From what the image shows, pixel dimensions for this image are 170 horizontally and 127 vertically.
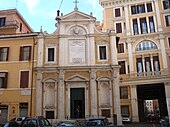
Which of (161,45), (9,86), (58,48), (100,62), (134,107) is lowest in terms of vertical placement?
(134,107)

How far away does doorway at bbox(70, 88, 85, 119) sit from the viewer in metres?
27.4

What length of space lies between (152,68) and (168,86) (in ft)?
14.3

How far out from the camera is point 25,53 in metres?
30.0

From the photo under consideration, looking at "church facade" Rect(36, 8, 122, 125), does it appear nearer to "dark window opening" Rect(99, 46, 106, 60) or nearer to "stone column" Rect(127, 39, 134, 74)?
"dark window opening" Rect(99, 46, 106, 60)

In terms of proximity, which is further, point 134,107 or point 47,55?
point 134,107

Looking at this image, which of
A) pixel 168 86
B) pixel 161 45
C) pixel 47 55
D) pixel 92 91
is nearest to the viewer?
pixel 92 91

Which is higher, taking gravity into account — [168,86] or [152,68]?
[152,68]

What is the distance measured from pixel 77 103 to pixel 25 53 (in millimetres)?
9410

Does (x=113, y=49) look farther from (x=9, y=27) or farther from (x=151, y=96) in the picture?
(x=151, y=96)

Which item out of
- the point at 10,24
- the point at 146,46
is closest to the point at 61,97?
the point at 10,24

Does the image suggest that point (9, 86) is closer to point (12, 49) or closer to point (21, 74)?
point (21, 74)

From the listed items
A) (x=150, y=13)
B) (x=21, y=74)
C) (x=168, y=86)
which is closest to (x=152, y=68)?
(x=168, y=86)

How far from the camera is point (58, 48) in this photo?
29.7 meters

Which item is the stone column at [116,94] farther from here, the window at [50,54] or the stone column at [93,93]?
the window at [50,54]
